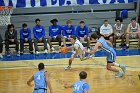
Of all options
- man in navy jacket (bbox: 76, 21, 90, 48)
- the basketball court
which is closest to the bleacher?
the basketball court

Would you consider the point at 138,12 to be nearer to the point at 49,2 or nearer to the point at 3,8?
the point at 49,2

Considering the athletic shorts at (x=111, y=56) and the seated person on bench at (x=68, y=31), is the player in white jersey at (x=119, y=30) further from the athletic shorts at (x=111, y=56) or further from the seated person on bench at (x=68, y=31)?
the athletic shorts at (x=111, y=56)

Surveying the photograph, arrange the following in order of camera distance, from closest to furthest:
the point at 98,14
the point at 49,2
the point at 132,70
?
the point at 132,70 → the point at 49,2 → the point at 98,14

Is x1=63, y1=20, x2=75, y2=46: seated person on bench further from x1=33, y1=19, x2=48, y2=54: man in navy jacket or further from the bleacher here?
the bleacher

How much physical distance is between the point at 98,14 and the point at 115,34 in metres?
2.45

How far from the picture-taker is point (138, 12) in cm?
1975

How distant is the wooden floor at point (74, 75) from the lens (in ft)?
39.2

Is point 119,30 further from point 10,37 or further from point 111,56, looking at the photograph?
point 111,56

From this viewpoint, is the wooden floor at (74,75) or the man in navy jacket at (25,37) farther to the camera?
the man in navy jacket at (25,37)

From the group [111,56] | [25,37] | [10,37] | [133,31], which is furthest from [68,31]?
[111,56]

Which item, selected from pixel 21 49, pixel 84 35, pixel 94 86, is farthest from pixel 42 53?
pixel 94 86

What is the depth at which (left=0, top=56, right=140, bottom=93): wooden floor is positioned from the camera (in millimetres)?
11945

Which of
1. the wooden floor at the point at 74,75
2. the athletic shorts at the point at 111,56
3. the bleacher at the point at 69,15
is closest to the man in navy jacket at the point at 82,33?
the wooden floor at the point at 74,75

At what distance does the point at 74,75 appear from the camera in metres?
13.7
